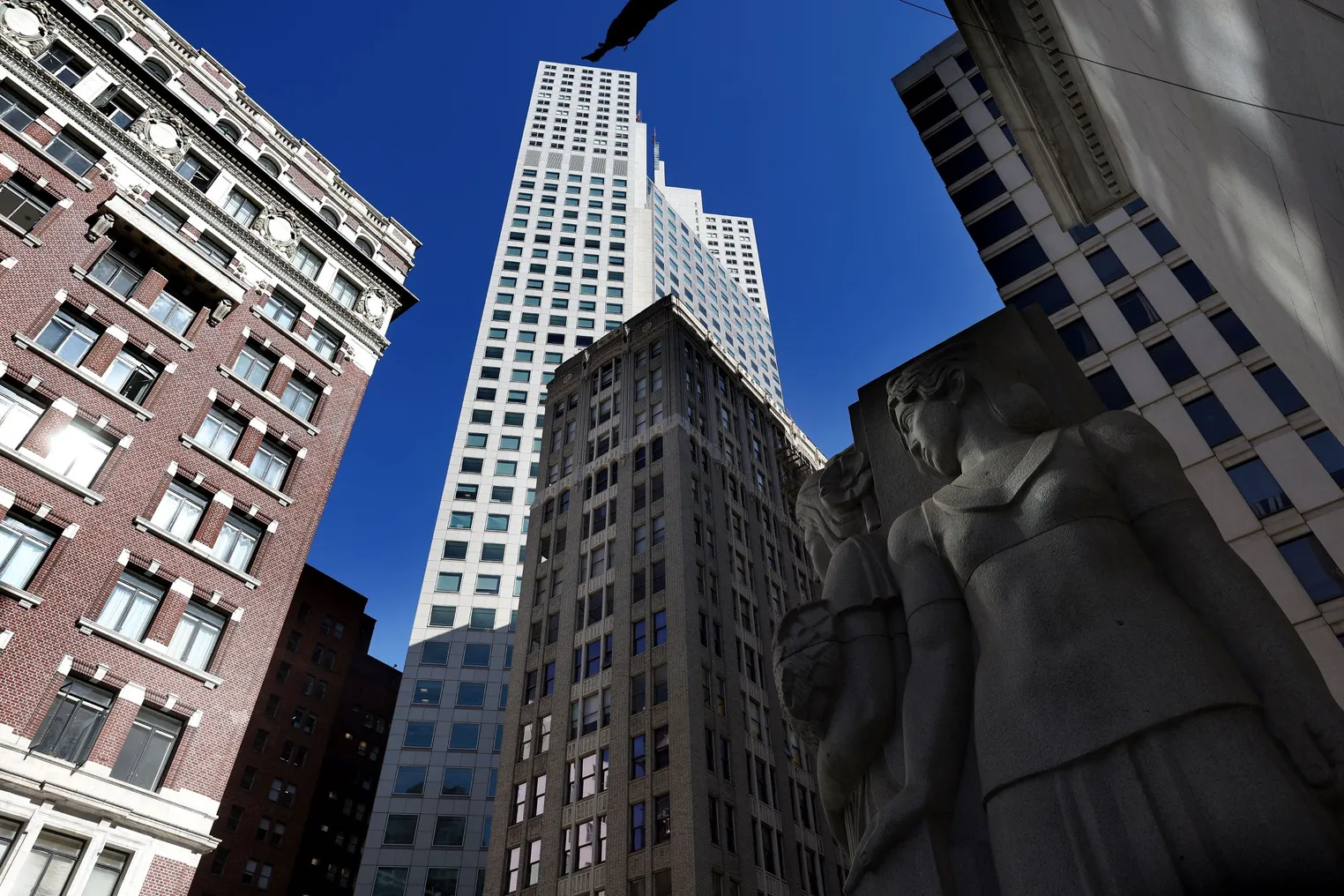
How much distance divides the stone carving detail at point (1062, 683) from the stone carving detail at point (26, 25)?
4012 centimetres

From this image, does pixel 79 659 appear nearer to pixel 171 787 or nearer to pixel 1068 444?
pixel 171 787

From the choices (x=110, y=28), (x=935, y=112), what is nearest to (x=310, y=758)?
(x=110, y=28)

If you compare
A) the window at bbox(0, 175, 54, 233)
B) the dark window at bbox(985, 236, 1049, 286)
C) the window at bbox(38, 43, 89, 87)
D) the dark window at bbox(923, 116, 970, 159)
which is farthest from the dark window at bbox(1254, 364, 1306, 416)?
the window at bbox(38, 43, 89, 87)

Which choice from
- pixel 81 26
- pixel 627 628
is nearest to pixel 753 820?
pixel 627 628

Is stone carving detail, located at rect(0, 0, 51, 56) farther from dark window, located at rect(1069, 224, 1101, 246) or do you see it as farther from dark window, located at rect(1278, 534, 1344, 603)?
dark window, located at rect(1278, 534, 1344, 603)

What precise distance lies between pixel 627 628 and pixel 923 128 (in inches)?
1445

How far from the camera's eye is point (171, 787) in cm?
2372

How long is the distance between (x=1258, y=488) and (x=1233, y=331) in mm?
7520

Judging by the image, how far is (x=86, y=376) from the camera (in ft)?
88.8

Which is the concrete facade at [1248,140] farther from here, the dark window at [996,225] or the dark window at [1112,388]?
the dark window at [996,225]

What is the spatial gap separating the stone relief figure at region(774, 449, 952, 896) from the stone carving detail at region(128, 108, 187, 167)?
127ft

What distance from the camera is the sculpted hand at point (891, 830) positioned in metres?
4.22

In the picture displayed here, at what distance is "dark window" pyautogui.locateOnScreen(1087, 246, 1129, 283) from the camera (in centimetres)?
4019

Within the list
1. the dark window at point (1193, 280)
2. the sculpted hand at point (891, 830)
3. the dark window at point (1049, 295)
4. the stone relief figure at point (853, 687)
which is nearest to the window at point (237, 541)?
the stone relief figure at point (853, 687)
